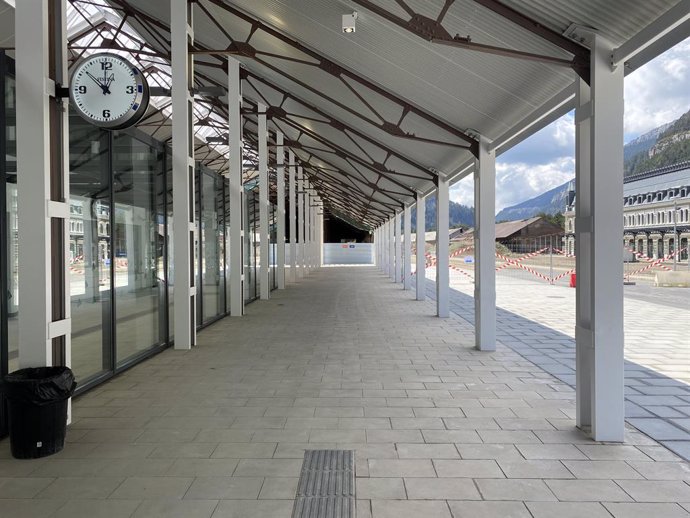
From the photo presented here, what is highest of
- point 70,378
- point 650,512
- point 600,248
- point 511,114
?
Answer: point 511,114

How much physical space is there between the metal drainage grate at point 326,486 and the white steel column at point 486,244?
15.1 ft

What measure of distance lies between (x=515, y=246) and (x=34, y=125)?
59.7m

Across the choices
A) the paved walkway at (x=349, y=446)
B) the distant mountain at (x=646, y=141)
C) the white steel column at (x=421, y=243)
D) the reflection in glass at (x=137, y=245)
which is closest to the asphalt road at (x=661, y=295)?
the white steel column at (x=421, y=243)

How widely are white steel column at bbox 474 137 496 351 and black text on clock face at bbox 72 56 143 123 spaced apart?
16.5 feet

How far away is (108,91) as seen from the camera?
16.4ft

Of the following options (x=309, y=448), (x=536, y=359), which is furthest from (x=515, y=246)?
(x=309, y=448)

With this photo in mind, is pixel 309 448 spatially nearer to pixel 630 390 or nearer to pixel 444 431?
pixel 444 431

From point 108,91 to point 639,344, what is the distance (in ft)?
27.3

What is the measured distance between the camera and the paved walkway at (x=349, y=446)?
3291mm

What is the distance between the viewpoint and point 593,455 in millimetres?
4043

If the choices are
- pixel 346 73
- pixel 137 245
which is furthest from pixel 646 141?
pixel 137 245

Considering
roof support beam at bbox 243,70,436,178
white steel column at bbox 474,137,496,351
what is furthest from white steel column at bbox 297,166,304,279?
white steel column at bbox 474,137,496,351

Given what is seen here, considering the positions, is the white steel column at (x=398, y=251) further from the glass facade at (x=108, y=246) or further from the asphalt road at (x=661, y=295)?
the glass facade at (x=108, y=246)

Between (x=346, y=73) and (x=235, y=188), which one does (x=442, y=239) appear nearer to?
(x=346, y=73)
